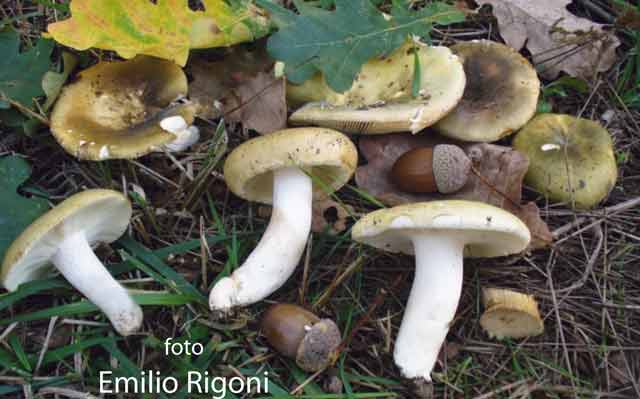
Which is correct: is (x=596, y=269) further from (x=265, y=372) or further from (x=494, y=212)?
(x=265, y=372)

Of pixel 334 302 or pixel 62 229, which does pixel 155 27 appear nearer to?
pixel 62 229

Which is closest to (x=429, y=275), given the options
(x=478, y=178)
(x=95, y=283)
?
(x=478, y=178)


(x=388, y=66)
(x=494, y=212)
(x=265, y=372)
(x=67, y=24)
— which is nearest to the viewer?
(x=494, y=212)

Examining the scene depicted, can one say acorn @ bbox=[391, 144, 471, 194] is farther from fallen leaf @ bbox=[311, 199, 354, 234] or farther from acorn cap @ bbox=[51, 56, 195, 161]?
acorn cap @ bbox=[51, 56, 195, 161]

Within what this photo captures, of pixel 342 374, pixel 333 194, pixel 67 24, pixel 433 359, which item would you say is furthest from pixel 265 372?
pixel 67 24

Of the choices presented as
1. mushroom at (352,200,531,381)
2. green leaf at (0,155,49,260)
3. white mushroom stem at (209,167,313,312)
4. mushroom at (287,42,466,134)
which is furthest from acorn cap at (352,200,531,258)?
green leaf at (0,155,49,260)

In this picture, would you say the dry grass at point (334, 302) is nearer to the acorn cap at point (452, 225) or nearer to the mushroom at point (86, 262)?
the mushroom at point (86, 262)

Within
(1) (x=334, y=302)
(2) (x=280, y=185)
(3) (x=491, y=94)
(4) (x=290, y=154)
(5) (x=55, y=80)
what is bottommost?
(1) (x=334, y=302)
